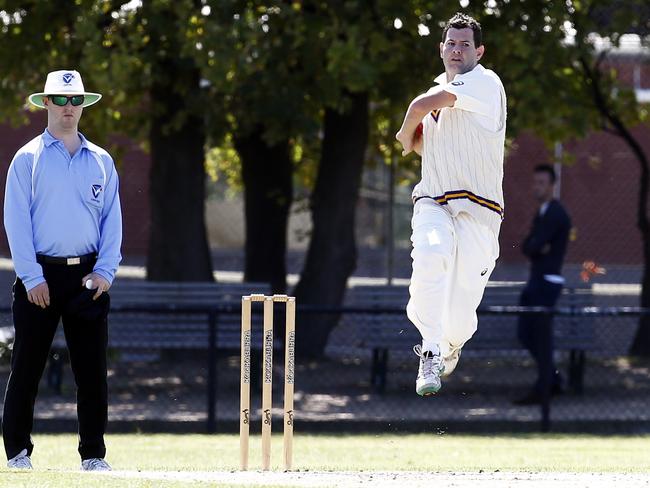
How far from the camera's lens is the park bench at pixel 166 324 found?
44.8ft

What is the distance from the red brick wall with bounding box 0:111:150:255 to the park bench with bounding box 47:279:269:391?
11.4 m

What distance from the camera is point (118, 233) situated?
7.63m

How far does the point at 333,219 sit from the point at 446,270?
27.8 ft

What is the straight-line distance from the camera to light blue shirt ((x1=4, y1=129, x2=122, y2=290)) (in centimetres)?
732

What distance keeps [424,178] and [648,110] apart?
11.3 metres

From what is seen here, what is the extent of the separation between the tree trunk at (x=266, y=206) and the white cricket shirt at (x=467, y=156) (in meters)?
9.31

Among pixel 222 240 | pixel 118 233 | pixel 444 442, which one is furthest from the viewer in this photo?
pixel 222 240

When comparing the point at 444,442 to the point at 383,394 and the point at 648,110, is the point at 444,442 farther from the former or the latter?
the point at 648,110

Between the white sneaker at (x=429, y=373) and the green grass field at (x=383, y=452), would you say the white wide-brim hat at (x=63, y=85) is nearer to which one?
the white sneaker at (x=429, y=373)

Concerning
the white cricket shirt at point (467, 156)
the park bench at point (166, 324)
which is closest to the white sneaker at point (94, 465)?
the white cricket shirt at point (467, 156)

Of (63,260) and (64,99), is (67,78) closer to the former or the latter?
(64,99)

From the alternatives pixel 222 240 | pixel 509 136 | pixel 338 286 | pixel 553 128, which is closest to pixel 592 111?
pixel 553 128

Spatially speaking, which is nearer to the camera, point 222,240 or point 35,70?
point 35,70

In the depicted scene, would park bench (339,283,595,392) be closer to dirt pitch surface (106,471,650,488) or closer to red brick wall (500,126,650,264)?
dirt pitch surface (106,471,650,488)
